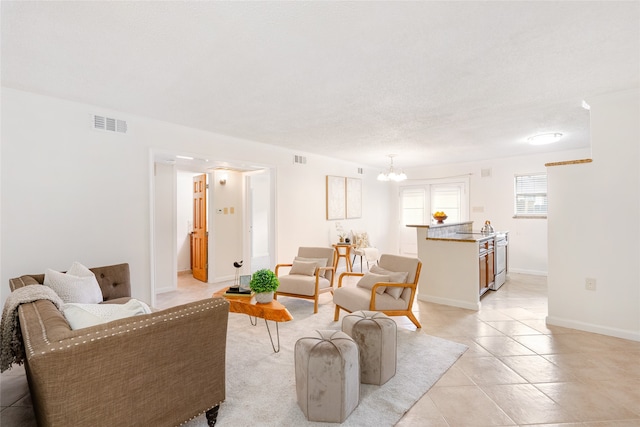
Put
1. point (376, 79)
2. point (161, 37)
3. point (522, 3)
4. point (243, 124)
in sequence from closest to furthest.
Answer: point (522, 3) → point (161, 37) → point (376, 79) → point (243, 124)

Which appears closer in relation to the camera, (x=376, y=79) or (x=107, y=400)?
(x=107, y=400)

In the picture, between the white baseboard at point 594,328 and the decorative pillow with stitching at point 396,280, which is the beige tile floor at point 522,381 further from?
the decorative pillow with stitching at point 396,280

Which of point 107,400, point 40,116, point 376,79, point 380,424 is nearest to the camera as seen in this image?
point 107,400

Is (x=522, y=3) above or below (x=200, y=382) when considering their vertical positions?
above

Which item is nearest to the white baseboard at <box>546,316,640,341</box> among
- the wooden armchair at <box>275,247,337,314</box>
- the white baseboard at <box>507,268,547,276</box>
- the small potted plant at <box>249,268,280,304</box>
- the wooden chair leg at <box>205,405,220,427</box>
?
the wooden armchair at <box>275,247,337,314</box>

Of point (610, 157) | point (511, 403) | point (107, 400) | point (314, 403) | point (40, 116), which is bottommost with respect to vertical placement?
point (511, 403)

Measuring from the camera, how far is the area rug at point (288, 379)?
6.66 feet

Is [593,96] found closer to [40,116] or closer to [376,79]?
[376,79]

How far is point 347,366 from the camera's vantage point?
2.00 m

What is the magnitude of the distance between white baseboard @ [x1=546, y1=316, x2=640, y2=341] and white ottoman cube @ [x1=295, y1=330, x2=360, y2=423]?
9.72 feet

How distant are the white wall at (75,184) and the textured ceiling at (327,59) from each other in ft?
0.81

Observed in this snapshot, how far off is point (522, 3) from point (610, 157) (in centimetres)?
250

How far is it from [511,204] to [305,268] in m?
4.97

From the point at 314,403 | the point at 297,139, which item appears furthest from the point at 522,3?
the point at 297,139
